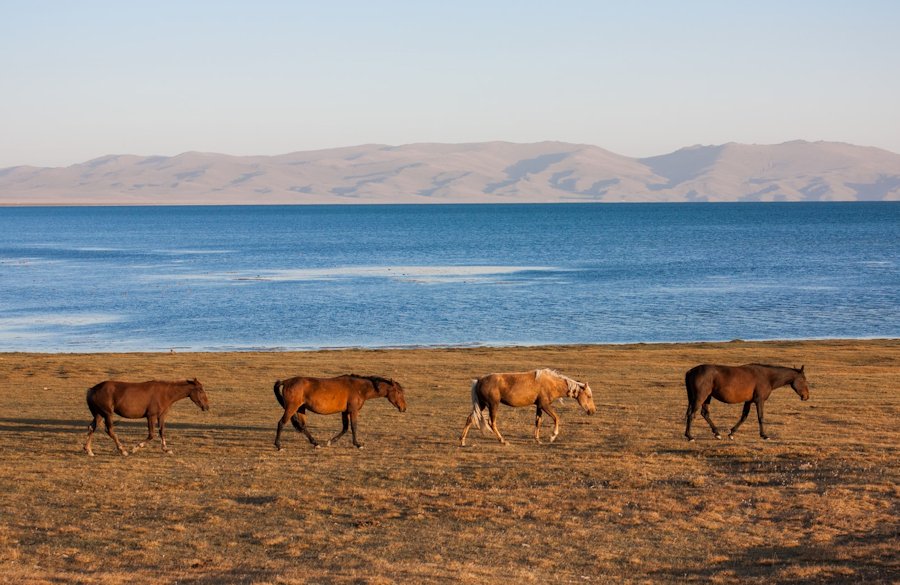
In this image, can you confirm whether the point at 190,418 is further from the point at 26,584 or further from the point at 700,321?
the point at 700,321

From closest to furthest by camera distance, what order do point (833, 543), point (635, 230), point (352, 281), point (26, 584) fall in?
point (26, 584) < point (833, 543) < point (352, 281) < point (635, 230)

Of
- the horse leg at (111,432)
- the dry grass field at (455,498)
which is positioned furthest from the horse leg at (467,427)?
the horse leg at (111,432)

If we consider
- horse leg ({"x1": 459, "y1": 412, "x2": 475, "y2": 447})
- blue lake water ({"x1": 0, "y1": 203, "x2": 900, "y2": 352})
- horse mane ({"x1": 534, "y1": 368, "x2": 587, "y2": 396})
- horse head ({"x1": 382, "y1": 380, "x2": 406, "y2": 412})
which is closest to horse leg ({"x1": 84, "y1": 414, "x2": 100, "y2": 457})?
horse head ({"x1": 382, "y1": 380, "x2": 406, "y2": 412})

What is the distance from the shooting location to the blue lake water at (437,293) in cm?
5331

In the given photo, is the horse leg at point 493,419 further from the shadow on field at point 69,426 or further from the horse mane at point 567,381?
the shadow on field at point 69,426

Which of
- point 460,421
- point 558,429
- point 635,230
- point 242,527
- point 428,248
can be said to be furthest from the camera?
point 635,230

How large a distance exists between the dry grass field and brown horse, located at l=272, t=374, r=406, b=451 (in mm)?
626

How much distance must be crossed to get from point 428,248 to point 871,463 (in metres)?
119

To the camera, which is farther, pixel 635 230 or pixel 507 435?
pixel 635 230

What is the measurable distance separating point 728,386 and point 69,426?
44.3 feet

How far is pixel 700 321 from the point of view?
190 feet

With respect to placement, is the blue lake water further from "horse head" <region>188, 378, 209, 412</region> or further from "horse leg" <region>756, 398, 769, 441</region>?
"horse leg" <region>756, 398, 769, 441</region>

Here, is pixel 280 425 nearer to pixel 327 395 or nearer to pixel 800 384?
pixel 327 395

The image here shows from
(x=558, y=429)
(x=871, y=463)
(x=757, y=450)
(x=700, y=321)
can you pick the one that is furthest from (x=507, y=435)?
(x=700, y=321)
